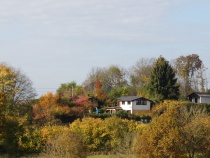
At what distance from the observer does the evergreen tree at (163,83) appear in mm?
64625

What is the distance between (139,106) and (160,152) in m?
44.7

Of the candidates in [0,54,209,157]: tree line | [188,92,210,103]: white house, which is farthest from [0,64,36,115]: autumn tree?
[188,92,210,103]: white house

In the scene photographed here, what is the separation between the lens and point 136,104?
Answer: 219 ft

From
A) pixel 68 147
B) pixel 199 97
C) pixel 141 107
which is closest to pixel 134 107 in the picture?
pixel 141 107

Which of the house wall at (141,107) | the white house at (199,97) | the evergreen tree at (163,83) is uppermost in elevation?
the evergreen tree at (163,83)

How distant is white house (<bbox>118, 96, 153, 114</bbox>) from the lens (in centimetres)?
6588

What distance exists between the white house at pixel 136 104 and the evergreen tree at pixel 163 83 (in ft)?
4.77

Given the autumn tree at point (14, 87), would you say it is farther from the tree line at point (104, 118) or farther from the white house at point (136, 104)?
the white house at point (136, 104)

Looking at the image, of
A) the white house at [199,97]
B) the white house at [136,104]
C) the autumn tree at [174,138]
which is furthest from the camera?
the white house at [199,97]

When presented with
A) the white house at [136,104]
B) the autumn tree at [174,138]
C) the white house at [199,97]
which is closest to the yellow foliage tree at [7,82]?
the white house at [136,104]

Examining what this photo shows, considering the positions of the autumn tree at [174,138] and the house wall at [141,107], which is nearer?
the autumn tree at [174,138]

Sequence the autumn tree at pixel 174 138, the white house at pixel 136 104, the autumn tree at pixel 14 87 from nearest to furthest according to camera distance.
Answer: the autumn tree at pixel 174 138, the autumn tree at pixel 14 87, the white house at pixel 136 104

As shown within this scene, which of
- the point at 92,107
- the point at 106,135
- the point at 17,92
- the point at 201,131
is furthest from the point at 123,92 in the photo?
the point at 201,131

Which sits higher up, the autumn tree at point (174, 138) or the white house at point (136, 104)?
the white house at point (136, 104)
